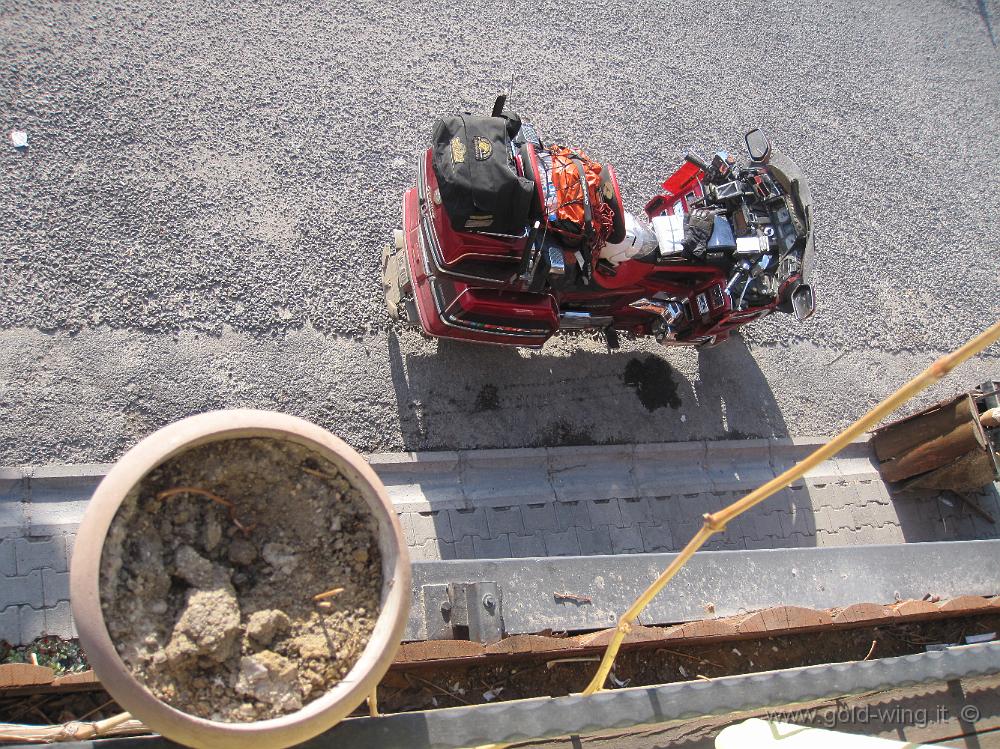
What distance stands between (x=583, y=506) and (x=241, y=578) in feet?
12.0

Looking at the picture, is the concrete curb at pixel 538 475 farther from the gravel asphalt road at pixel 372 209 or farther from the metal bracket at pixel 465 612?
the metal bracket at pixel 465 612

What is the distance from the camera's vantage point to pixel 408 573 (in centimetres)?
254

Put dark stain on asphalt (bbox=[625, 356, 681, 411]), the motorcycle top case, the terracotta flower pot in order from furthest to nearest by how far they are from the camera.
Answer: dark stain on asphalt (bbox=[625, 356, 681, 411])
the motorcycle top case
the terracotta flower pot

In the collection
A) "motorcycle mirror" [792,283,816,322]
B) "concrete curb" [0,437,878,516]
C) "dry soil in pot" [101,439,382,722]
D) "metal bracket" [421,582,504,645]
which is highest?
"motorcycle mirror" [792,283,816,322]

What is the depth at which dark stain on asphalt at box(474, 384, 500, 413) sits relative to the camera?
603cm

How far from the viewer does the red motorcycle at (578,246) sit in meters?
4.91

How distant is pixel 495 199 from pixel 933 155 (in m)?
6.09

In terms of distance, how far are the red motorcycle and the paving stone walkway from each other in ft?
3.12

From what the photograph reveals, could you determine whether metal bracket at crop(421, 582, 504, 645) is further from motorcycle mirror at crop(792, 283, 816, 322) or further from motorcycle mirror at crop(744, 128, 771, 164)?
motorcycle mirror at crop(744, 128, 771, 164)

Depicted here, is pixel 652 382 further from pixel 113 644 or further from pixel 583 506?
pixel 113 644

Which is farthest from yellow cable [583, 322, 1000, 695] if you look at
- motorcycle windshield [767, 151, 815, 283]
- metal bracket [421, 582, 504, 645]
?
motorcycle windshield [767, 151, 815, 283]

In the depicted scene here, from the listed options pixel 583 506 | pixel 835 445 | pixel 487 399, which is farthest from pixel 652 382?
pixel 835 445

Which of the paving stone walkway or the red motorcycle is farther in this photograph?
the red motorcycle

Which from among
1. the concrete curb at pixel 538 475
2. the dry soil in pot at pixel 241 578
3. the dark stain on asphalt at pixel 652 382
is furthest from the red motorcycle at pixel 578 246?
the dry soil in pot at pixel 241 578
